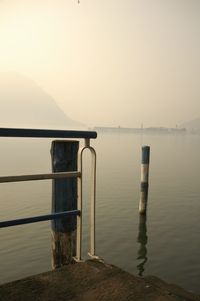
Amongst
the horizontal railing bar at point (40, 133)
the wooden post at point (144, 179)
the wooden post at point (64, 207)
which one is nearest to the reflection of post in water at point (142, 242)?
the wooden post at point (144, 179)

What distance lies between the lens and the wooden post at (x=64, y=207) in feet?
15.9

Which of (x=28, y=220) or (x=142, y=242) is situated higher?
(x=28, y=220)

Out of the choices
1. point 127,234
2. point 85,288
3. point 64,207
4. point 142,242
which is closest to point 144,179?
point 127,234

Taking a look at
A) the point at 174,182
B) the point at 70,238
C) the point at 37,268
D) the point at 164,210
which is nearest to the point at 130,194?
the point at 164,210

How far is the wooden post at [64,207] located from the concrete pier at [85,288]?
89cm

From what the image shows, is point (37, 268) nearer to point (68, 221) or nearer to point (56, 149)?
point (68, 221)

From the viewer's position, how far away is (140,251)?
10445mm

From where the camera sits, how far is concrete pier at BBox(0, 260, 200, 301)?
11.3 feet

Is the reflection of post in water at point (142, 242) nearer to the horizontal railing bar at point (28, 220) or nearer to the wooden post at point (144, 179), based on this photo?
the wooden post at point (144, 179)

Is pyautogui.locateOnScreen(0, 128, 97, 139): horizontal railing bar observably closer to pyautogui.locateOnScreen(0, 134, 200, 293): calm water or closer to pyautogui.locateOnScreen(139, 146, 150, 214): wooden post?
pyautogui.locateOnScreen(0, 134, 200, 293): calm water

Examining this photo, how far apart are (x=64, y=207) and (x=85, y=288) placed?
4.98 feet

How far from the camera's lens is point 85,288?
363 centimetres

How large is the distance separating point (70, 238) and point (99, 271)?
3.53 feet

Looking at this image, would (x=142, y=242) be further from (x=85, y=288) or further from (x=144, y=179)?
(x=85, y=288)
